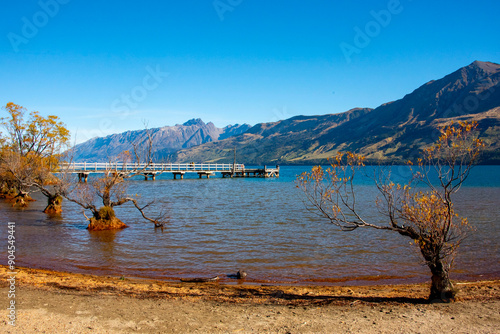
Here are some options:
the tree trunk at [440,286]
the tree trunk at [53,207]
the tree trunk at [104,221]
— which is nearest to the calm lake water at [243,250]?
the tree trunk at [104,221]

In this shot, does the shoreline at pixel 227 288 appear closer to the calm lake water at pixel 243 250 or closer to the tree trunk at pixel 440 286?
the tree trunk at pixel 440 286

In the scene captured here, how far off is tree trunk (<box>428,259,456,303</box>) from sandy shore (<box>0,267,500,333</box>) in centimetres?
32

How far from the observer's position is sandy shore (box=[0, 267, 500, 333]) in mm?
7730

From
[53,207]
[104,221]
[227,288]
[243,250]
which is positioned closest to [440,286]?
[227,288]

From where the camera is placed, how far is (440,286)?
935 cm

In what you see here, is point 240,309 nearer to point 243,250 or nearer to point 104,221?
point 243,250

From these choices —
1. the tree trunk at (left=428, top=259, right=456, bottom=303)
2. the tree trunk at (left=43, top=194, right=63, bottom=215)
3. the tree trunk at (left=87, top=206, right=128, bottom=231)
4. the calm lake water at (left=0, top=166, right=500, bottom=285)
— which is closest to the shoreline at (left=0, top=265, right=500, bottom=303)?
the tree trunk at (left=428, top=259, right=456, bottom=303)

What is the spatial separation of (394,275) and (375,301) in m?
4.73

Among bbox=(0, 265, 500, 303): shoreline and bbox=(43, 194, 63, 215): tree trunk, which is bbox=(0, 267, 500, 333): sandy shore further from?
bbox=(43, 194, 63, 215): tree trunk

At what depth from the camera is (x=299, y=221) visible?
87.9ft

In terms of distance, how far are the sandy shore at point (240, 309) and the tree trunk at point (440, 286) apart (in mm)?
320

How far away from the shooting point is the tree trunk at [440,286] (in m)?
9.20

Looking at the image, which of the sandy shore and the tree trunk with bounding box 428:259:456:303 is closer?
the sandy shore

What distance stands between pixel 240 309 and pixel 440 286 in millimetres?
5405
